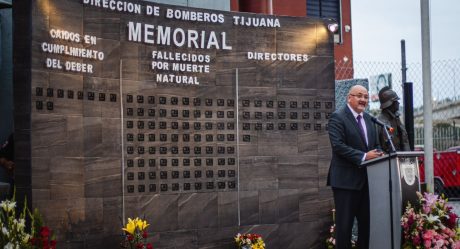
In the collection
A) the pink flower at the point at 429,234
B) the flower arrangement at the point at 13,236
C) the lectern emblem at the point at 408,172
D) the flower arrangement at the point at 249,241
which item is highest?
the lectern emblem at the point at 408,172

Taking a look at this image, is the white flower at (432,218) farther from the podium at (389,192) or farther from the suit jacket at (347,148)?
the suit jacket at (347,148)

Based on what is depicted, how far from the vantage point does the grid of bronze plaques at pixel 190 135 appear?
816 cm

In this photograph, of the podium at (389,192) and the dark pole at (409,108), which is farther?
the dark pole at (409,108)

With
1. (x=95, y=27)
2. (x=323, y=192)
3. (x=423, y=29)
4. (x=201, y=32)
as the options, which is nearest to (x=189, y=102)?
(x=201, y=32)

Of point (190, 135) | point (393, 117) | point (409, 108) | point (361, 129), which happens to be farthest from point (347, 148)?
point (409, 108)

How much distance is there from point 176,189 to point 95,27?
217 cm

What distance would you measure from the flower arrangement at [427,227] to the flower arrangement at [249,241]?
72.5 inches

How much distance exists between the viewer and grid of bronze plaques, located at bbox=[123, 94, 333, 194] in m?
8.16

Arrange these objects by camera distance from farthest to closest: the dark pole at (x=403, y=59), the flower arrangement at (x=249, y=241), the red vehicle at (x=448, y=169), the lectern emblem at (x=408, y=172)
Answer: the red vehicle at (x=448, y=169)
the dark pole at (x=403, y=59)
the flower arrangement at (x=249, y=241)
the lectern emblem at (x=408, y=172)

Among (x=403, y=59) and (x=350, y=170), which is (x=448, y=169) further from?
(x=350, y=170)

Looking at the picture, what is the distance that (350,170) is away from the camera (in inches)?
279

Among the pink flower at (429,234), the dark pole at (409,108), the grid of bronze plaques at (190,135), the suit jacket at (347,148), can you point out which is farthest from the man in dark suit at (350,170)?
the dark pole at (409,108)

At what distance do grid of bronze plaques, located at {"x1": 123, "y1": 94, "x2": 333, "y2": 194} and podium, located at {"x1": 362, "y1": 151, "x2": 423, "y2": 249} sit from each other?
241 cm

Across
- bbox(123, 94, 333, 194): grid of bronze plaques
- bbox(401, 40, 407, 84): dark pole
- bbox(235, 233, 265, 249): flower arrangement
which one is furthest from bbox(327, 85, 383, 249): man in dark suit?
bbox(401, 40, 407, 84): dark pole
